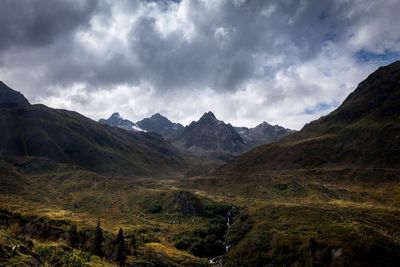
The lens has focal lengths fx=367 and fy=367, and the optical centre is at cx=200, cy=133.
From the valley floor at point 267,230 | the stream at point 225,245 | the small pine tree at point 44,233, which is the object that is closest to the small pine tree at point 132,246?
the valley floor at point 267,230

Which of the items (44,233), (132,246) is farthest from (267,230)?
(44,233)

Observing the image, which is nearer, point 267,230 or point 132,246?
point 132,246

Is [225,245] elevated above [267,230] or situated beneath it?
situated beneath

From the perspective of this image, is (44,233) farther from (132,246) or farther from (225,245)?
(225,245)

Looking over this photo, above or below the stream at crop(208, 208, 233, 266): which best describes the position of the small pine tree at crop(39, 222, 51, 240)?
above

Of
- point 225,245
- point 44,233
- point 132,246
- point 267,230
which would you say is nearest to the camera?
point 44,233

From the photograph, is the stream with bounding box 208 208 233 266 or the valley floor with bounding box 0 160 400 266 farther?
the stream with bounding box 208 208 233 266

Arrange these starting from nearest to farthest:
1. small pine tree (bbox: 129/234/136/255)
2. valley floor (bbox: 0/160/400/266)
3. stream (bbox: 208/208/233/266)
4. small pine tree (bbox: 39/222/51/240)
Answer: small pine tree (bbox: 39/222/51/240) → valley floor (bbox: 0/160/400/266) → small pine tree (bbox: 129/234/136/255) → stream (bbox: 208/208/233/266)

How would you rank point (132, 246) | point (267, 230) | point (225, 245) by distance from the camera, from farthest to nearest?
1. point (225, 245)
2. point (267, 230)
3. point (132, 246)

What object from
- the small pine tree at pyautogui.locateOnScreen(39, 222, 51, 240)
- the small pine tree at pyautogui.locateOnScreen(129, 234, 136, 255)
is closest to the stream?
the small pine tree at pyautogui.locateOnScreen(129, 234, 136, 255)

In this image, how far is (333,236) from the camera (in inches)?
5167

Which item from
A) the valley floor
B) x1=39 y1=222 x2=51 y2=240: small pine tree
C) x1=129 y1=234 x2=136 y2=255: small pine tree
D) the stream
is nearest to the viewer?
x1=39 y1=222 x2=51 y2=240: small pine tree

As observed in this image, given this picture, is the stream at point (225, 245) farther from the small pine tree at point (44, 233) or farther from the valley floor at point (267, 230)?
the small pine tree at point (44, 233)

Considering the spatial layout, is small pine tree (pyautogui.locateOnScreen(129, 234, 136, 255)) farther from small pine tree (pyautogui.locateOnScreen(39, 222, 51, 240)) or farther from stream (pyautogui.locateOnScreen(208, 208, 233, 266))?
stream (pyautogui.locateOnScreen(208, 208, 233, 266))
